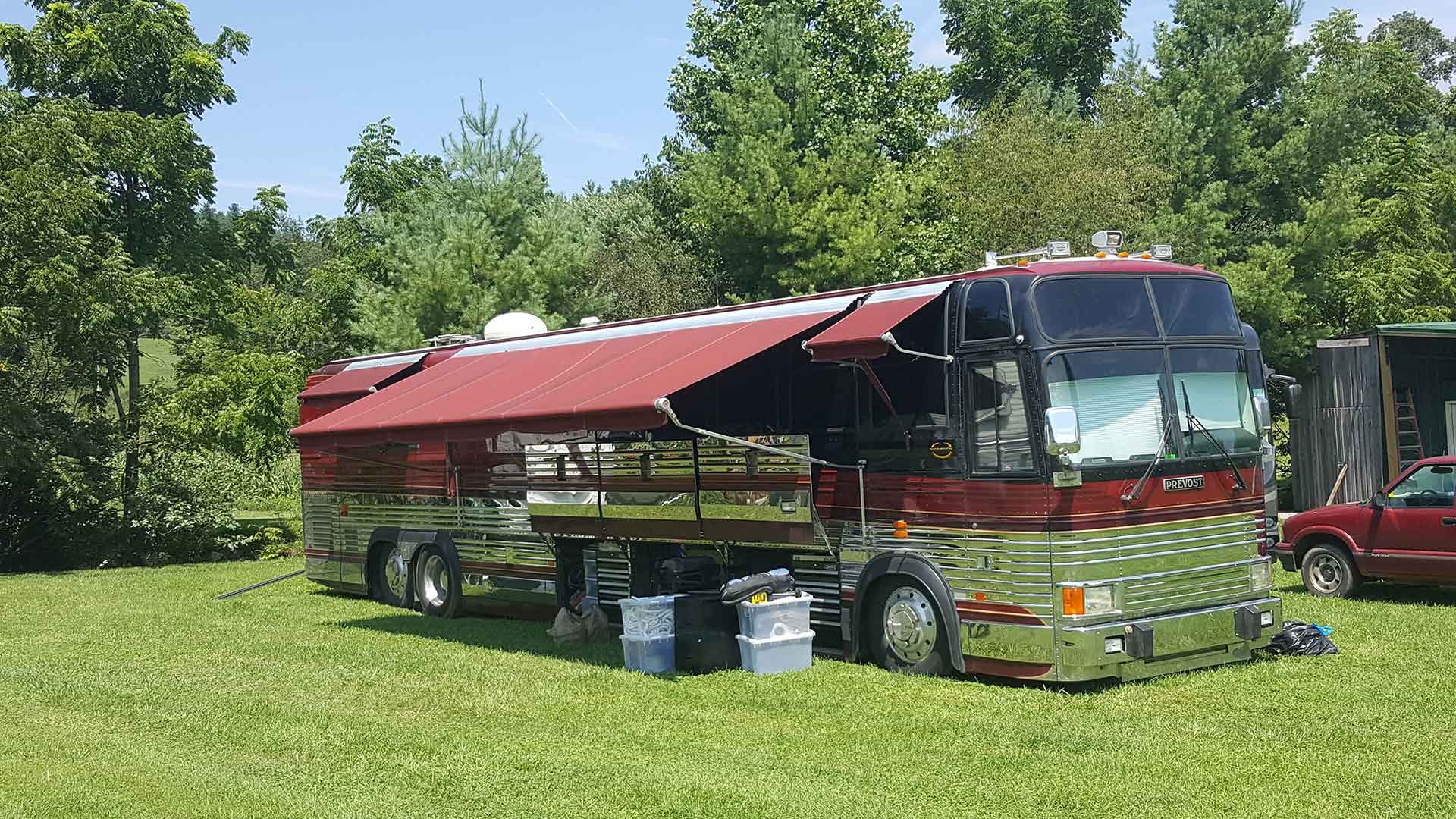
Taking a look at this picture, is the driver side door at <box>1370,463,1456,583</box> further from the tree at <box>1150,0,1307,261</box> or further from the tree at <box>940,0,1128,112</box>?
the tree at <box>940,0,1128,112</box>

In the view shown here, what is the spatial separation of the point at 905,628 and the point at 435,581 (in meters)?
7.72

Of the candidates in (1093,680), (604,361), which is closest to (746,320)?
(604,361)

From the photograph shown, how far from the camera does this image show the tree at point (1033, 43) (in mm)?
46750

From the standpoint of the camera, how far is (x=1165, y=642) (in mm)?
10695

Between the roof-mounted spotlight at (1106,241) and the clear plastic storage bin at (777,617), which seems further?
the roof-mounted spotlight at (1106,241)

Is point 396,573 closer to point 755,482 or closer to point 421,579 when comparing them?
point 421,579

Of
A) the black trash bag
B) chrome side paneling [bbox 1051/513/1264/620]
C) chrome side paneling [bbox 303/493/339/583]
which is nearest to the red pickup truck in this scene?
the black trash bag

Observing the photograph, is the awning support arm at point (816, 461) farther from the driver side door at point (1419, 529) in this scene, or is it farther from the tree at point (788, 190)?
the tree at point (788, 190)

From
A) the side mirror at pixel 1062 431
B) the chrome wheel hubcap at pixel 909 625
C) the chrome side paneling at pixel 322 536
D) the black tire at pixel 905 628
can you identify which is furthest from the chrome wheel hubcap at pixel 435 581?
the side mirror at pixel 1062 431

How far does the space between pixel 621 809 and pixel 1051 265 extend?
5.56m

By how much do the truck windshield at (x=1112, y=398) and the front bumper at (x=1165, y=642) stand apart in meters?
1.21

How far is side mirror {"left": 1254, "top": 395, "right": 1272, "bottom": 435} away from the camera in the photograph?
1155cm

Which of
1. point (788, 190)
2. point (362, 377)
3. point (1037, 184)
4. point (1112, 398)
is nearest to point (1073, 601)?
point (1112, 398)

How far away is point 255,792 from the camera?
816 centimetres
